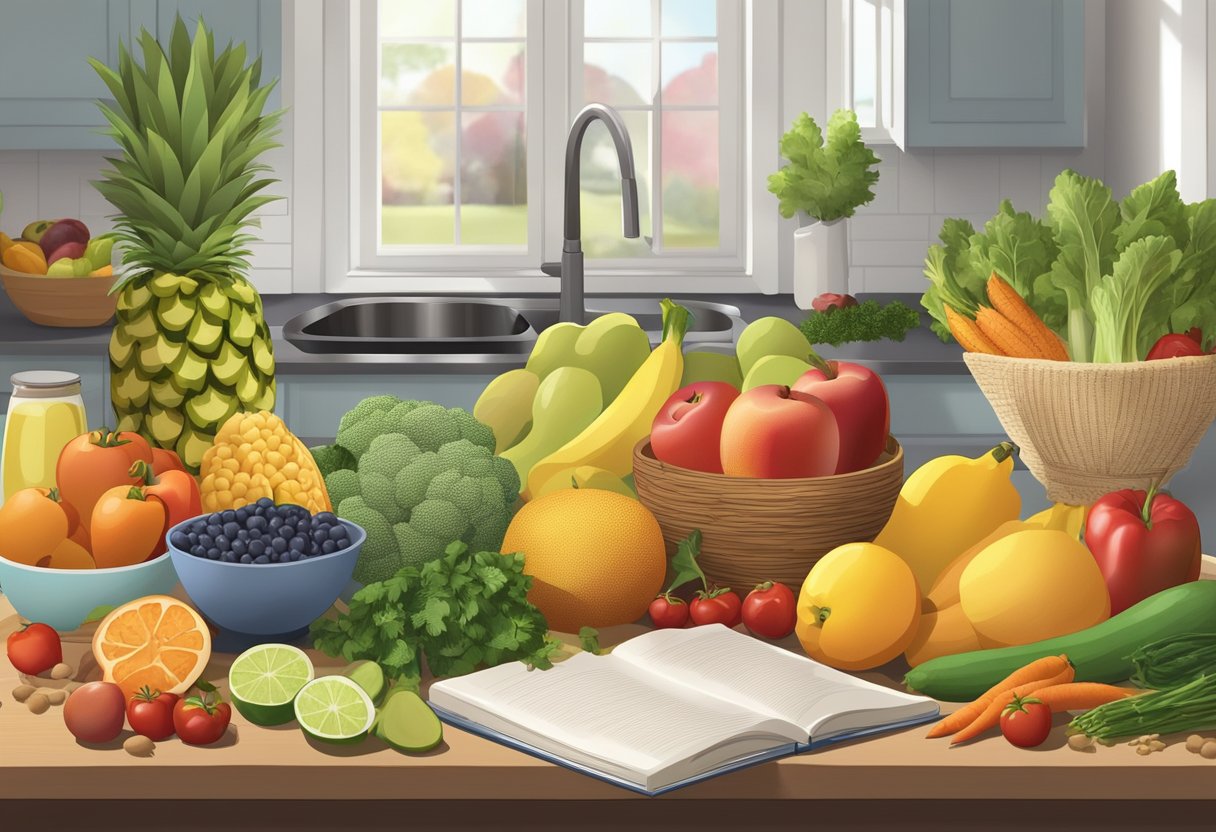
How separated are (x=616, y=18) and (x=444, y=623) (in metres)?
3.34

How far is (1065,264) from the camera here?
1.62 metres

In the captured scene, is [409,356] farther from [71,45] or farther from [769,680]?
[769,680]

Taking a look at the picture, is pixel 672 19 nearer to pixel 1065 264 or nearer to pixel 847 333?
pixel 847 333

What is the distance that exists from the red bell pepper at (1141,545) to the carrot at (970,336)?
0.31 meters

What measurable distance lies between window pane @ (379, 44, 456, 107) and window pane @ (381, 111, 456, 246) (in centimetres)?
7

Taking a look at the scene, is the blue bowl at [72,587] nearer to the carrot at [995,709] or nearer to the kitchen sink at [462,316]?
the carrot at [995,709]

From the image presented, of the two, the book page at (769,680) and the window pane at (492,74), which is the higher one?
the window pane at (492,74)

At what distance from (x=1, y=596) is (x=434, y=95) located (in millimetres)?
3048

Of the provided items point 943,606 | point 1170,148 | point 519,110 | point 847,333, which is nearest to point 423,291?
point 519,110

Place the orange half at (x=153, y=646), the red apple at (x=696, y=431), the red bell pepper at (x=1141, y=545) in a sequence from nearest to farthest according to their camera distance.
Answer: the orange half at (x=153, y=646)
the red bell pepper at (x=1141, y=545)
the red apple at (x=696, y=431)

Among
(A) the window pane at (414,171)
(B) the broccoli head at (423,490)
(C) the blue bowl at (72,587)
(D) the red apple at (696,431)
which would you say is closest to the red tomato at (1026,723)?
(D) the red apple at (696,431)

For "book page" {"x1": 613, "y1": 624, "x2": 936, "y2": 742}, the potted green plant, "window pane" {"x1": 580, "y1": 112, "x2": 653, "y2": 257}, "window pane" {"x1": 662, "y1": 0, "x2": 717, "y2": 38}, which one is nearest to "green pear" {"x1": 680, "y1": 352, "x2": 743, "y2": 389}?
"book page" {"x1": 613, "y1": 624, "x2": 936, "y2": 742}

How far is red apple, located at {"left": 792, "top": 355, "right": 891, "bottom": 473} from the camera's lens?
4.60 feet

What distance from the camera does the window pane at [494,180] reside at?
4.34 meters
